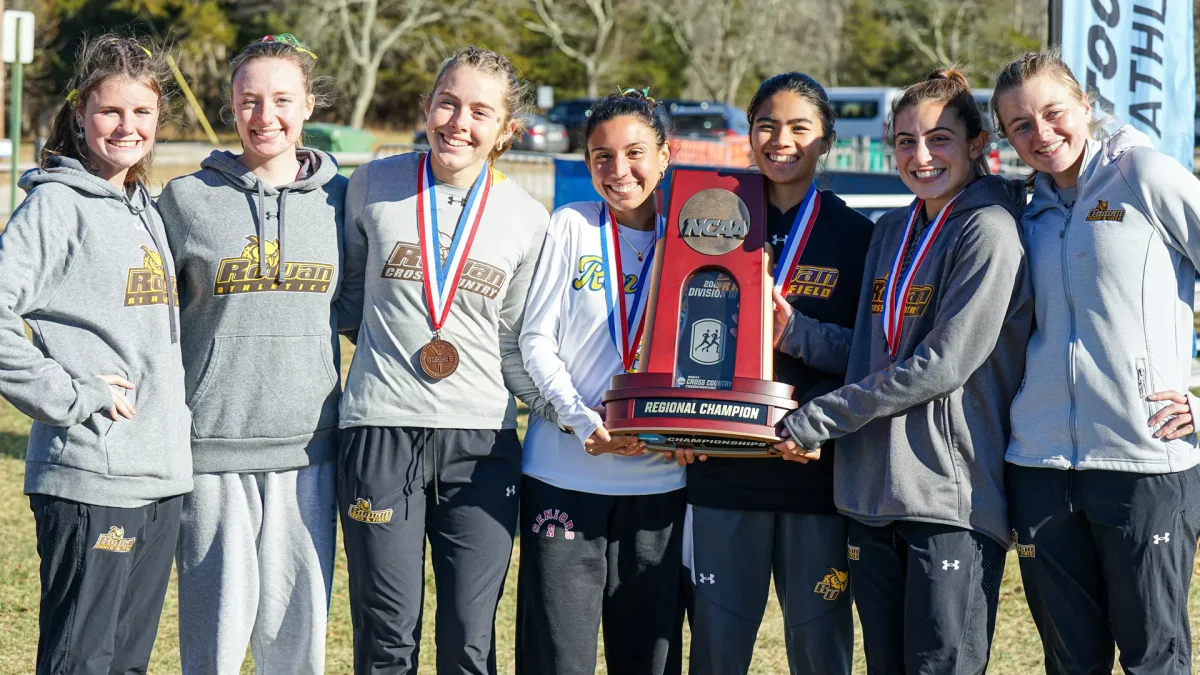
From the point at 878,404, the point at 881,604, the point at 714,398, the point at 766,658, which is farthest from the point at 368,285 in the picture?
the point at 766,658

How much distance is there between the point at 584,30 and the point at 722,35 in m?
5.48

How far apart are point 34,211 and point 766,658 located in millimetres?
3275

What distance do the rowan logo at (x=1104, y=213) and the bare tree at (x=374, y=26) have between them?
127ft

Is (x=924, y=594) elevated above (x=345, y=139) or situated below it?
below

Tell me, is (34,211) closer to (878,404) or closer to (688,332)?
(688,332)

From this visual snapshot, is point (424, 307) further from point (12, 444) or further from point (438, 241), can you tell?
point (12, 444)

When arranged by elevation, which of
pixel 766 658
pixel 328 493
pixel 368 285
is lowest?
pixel 766 658

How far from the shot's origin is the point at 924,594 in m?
3.27

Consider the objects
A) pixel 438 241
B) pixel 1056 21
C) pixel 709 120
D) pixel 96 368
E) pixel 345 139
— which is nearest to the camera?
pixel 96 368

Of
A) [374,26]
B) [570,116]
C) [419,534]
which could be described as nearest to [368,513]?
[419,534]

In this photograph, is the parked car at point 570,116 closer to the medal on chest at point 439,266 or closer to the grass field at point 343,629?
the grass field at point 343,629

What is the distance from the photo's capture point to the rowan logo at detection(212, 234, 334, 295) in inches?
136

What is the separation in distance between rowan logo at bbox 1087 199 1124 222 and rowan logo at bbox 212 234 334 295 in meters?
2.25

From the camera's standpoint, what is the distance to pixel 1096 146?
3.43 m
